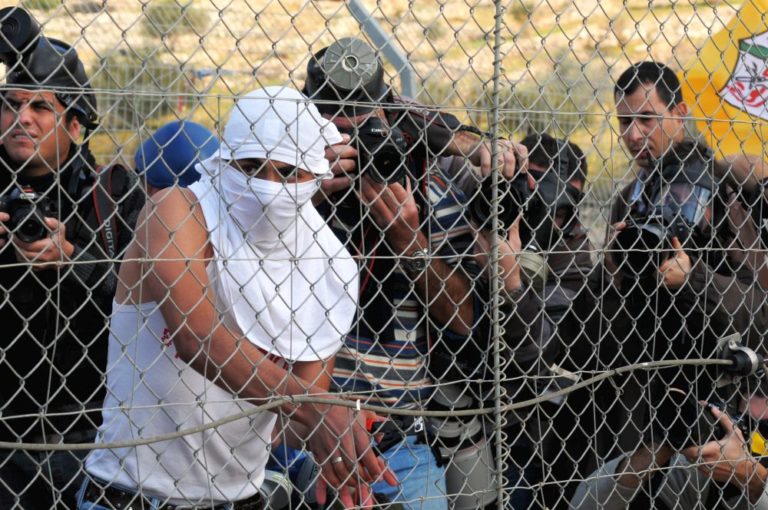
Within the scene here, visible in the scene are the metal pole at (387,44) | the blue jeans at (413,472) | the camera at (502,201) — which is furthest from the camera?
the metal pole at (387,44)

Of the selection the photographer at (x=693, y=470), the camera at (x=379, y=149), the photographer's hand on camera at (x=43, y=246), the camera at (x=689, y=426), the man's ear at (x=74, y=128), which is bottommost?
the photographer at (x=693, y=470)

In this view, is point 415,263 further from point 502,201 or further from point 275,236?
point 275,236

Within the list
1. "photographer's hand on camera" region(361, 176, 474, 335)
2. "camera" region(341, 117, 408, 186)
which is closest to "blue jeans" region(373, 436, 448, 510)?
"photographer's hand on camera" region(361, 176, 474, 335)

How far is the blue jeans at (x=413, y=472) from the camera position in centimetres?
288

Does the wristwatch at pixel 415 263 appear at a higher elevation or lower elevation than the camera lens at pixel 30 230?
lower

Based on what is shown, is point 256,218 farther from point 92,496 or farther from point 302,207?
point 92,496

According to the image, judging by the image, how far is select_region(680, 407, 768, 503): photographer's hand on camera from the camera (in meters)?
3.05

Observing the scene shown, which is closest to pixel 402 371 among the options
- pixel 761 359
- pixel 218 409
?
pixel 218 409

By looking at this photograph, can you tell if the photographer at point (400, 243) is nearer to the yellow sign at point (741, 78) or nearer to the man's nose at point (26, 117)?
the man's nose at point (26, 117)

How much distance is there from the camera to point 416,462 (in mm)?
2898

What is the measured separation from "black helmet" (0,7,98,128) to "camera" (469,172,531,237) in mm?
1007

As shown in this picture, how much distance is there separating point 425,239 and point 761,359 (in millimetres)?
1092

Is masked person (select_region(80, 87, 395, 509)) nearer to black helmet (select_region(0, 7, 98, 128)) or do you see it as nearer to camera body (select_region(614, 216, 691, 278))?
black helmet (select_region(0, 7, 98, 128))

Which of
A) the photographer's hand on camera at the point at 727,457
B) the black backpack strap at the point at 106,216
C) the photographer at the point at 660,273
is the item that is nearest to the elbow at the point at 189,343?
the black backpack strap at the point at 106,216
